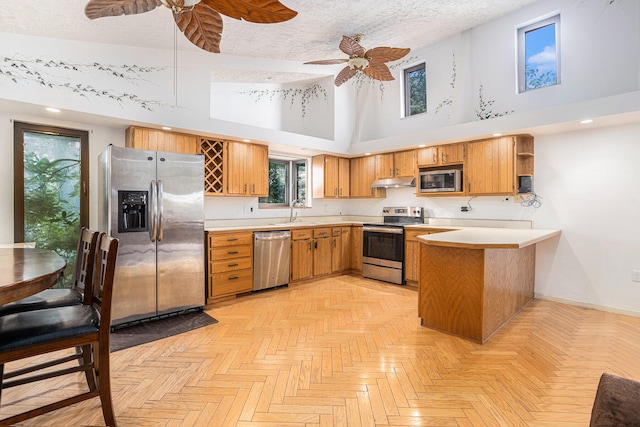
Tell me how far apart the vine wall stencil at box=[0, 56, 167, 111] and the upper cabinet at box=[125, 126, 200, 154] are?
1.05ft

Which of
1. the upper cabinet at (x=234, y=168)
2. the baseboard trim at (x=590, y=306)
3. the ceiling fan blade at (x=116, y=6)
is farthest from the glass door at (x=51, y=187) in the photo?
the baseboard trim at (x=590, y=306)

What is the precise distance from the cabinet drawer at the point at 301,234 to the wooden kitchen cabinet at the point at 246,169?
74 centimetres

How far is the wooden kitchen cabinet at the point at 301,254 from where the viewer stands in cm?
484

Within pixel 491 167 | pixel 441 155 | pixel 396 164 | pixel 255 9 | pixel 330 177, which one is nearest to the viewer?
pixel 255 9

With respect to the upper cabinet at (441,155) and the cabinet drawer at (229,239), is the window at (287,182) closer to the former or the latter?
the cabinet drawer at (229,239)

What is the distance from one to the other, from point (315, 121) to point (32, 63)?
3.86 m

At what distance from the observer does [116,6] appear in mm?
2020

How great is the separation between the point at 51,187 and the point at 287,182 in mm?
3275

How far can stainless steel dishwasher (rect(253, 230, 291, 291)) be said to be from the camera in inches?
173

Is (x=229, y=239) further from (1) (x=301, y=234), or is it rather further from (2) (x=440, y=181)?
(2) (x=440, y=181)

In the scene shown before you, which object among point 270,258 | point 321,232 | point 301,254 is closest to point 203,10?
point 270,258

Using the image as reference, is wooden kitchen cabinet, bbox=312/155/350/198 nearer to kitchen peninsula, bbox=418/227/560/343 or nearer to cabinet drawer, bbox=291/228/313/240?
cabinet drawer, bbox=291/228/313/240

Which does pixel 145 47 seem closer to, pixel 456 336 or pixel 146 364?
pixel 146 364

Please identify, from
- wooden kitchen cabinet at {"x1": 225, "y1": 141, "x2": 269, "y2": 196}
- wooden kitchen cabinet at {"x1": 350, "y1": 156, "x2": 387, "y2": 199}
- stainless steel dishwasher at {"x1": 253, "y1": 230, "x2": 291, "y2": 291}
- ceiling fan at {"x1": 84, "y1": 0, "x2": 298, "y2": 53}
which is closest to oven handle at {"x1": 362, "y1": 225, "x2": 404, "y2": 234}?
wooden kitchen cabinet at {"x1": 350, "y1": 156, "x2": 387, "y2": 199}
